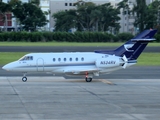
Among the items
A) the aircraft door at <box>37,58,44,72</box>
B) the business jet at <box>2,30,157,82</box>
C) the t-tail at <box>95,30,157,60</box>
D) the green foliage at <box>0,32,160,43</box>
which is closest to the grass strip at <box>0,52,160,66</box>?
the t-tail at <box>95,30,157,60</box>

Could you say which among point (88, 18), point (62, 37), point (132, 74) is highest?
point (88, 18)

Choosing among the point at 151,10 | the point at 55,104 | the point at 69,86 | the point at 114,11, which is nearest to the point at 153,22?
the point at 151,10

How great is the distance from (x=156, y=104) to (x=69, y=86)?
8.06m

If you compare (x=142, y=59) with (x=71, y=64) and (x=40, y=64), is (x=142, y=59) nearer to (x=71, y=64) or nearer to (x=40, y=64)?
(x=71, y=64)

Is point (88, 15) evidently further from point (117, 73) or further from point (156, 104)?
point (156, 104)

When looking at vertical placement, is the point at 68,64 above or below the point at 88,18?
below

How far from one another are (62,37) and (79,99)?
68076mm

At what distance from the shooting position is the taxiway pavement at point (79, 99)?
1791 cm

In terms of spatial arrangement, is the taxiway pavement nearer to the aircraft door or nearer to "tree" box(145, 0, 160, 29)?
the aircraft door

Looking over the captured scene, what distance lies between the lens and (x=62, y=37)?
90000 millimetres

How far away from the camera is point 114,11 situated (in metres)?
125

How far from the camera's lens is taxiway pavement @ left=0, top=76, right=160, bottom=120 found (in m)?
17.9

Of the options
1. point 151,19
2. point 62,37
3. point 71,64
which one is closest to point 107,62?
point 71,64

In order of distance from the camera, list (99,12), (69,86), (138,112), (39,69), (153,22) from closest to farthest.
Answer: (138,112), (69,86), (39,69), (153,22), (99,12)
